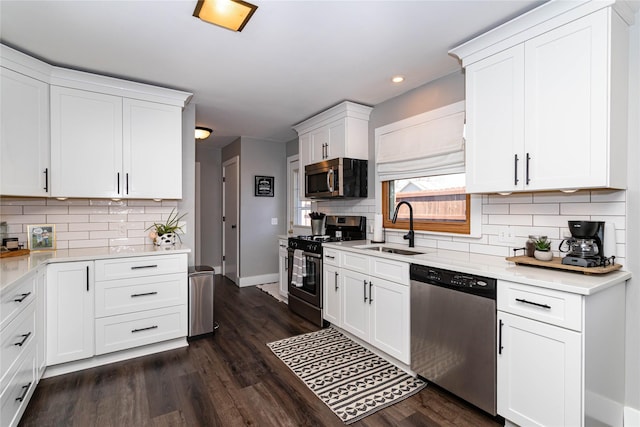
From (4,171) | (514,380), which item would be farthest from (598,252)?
(4,171)

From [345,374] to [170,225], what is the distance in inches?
93.1

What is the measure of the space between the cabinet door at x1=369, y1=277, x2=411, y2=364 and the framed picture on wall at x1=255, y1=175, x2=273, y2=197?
3.24 m

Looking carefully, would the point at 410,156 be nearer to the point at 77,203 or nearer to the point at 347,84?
the point at 347,84

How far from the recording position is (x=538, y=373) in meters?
1.69

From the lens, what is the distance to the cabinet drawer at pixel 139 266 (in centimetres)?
264

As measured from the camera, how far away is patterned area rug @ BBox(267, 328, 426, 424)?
2131 mm

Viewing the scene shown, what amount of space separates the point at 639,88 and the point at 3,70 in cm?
426

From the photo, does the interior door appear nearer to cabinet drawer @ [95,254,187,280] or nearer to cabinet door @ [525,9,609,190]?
cabinet drawer @ [95,254,187,280]

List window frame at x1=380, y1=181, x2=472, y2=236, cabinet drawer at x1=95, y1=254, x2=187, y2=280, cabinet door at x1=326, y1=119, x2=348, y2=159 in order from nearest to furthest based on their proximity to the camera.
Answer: cabinet drawer at x1=95, y1=254, x2=187, y2=280
window frame at x1=380, y1=181, x2=472, y2=236
cabinet door at x1=326, y1=119, x2=348, y2=159

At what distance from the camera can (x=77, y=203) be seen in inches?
120

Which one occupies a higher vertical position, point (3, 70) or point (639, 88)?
point (3, 70)

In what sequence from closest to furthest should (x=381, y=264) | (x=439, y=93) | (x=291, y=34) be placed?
1. (x=291, y=34)
2. (x=381, y=264)
3. (x=439, y=93)

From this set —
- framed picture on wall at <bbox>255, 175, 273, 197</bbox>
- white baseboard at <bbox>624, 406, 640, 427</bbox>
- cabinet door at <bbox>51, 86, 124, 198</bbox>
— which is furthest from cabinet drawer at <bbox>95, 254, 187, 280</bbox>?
white baseboard at <bbox>624, 406, 640, 427</bbox>

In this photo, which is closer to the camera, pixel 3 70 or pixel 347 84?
pixel 3 70
